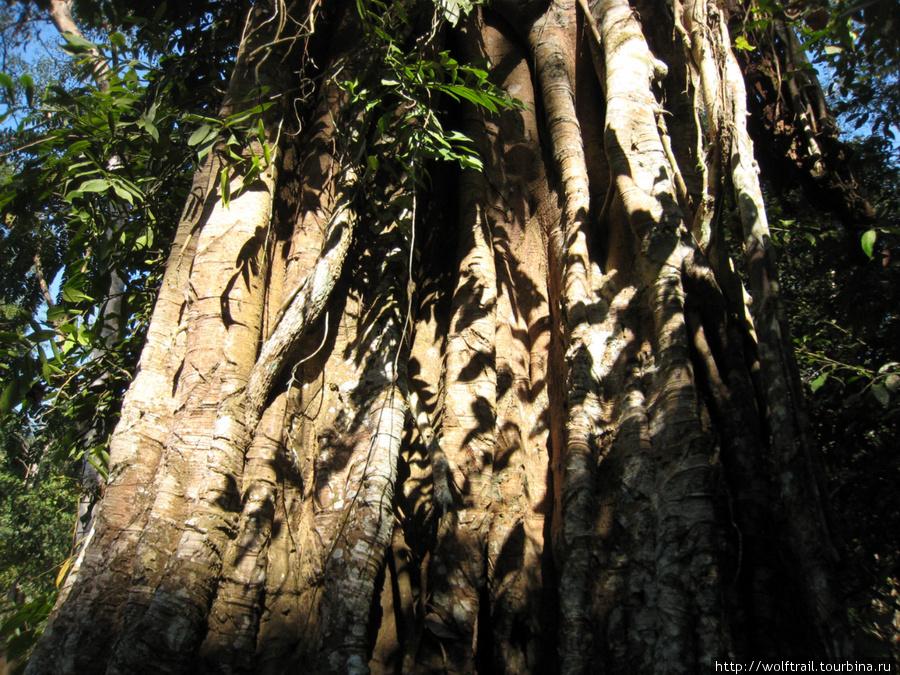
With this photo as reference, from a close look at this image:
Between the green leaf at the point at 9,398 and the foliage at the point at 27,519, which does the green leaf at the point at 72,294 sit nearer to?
the green leaf at the point at 9,398

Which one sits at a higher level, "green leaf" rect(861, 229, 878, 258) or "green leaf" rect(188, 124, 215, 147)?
"green leaf" rect(861, 229, 878, 258)

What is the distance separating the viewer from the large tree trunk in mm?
1791

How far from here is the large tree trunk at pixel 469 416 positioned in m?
1.79

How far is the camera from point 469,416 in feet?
7.50

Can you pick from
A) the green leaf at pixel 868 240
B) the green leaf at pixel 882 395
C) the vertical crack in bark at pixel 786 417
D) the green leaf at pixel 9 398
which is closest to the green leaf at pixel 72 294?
the green leaf at pixel 9 398

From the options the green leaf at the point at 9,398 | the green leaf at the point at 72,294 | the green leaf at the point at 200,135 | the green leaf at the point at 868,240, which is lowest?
the green leaf at the point at 9,398

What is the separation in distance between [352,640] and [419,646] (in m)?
0.22

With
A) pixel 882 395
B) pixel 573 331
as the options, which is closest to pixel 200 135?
pixel 573 331

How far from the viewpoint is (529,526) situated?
2.17 metres

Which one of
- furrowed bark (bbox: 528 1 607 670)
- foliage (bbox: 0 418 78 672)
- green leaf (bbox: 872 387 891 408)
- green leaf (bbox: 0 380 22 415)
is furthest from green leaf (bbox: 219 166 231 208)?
foliage (bbox: 0 418 78 672)

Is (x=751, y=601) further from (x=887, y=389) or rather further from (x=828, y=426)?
(x=828, y=426)

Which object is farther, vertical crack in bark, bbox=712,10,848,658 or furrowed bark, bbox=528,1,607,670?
furrowed bark, bbox=528,1,607,670

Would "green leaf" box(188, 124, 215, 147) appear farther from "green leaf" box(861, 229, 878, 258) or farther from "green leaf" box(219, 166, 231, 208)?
"green leaf" box(861, 229, 878, 258)

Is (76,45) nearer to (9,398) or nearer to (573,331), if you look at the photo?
(9,398)
